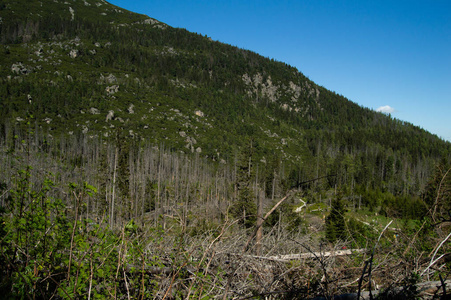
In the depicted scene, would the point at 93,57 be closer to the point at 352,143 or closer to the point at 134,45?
the point at 134,45

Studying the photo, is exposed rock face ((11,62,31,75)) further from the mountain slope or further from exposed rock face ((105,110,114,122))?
exposed rock face ((105,110,114,122))

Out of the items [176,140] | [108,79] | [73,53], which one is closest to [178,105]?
[176,140]

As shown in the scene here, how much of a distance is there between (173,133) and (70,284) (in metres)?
102

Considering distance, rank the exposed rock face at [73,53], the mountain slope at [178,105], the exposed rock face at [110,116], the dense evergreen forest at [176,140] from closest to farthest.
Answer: the dense evergreen forest at [176,140] → the mountain slope at [178,105] → the exposed rock face at [110,116] → the exposed rock face at [73,53]

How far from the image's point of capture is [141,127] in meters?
98.2

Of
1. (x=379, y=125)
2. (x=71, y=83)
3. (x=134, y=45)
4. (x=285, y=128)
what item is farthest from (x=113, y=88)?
(x=379, y=125)

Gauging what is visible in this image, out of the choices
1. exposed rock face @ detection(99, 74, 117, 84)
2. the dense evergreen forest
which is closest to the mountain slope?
exposed rock face @ detection(99, 74, 117, 84)

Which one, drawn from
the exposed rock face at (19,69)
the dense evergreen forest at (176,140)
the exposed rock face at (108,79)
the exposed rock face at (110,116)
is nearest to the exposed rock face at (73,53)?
the dense evergreen forest at (176,140)

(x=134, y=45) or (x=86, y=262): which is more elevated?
(x=134, y=45)

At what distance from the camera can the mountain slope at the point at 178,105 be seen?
3504 inches

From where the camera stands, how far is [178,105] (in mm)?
124125

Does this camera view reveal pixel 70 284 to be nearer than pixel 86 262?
Yes

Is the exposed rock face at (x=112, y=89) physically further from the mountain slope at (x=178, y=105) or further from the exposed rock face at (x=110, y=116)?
the exposed rock face at (x=110, y=116)

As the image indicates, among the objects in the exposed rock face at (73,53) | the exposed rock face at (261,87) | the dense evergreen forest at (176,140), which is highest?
the exposed rock face at (261,87)
